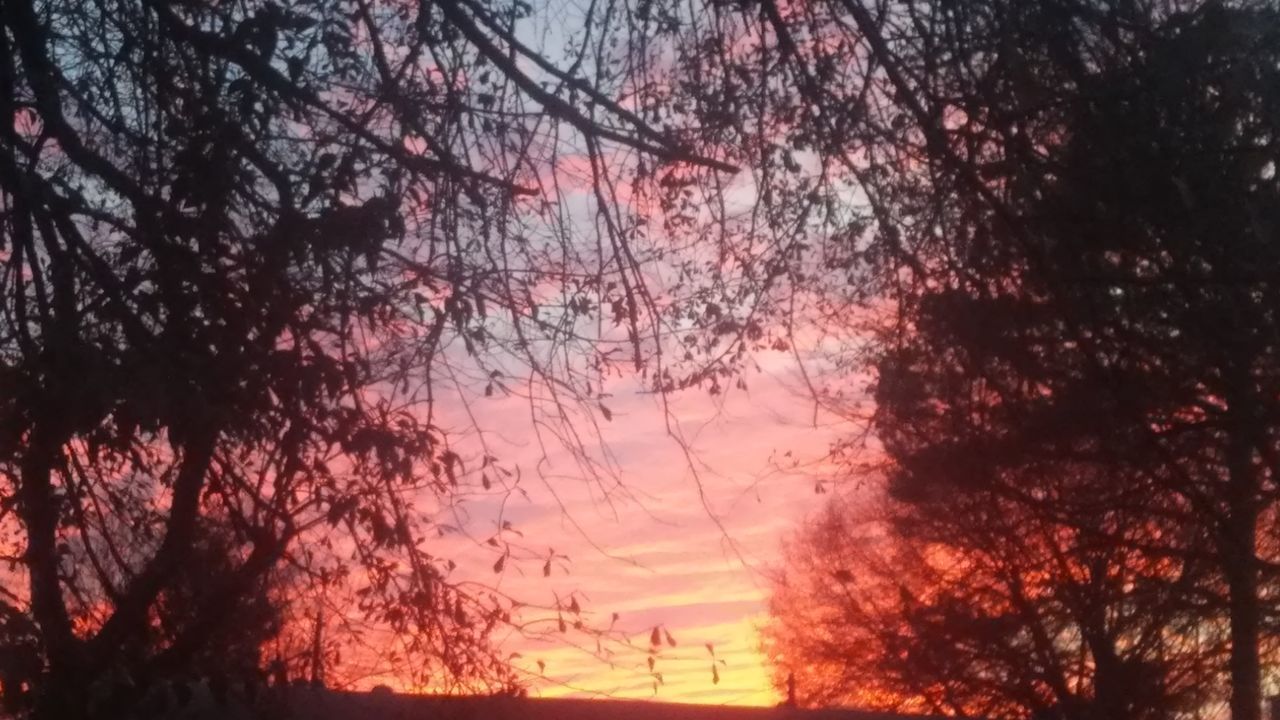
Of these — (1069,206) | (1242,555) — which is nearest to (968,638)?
(1242,555)

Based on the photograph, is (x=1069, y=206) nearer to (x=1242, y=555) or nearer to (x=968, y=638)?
(x=1242, y=555)

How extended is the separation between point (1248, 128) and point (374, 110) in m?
3.65

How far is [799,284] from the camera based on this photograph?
6.87 meters

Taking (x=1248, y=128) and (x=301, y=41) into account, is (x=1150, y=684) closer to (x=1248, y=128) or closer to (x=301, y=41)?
(x=1248, y=128)

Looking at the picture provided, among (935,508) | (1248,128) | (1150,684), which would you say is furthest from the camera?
(1150,684)

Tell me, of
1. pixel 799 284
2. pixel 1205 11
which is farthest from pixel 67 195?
pixel 1205 11

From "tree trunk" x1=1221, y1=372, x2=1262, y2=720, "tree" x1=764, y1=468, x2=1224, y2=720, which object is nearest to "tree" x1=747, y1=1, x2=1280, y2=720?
"tree trunk" x1=1221, y1=372, x2=1262, y2=720

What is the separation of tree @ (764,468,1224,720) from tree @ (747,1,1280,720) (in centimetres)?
868

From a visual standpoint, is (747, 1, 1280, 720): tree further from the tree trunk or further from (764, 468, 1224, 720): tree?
(764, 468, 1224, 720): tree

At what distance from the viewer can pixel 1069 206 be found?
588cm

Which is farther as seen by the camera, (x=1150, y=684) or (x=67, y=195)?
(x=1150, y=684)

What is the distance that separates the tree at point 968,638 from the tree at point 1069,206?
8.68 meters

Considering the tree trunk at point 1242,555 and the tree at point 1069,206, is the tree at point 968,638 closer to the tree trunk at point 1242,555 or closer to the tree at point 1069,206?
the tree trunk at point 1242,555

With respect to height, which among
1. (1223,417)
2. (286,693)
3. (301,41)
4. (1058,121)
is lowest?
(286,693)
